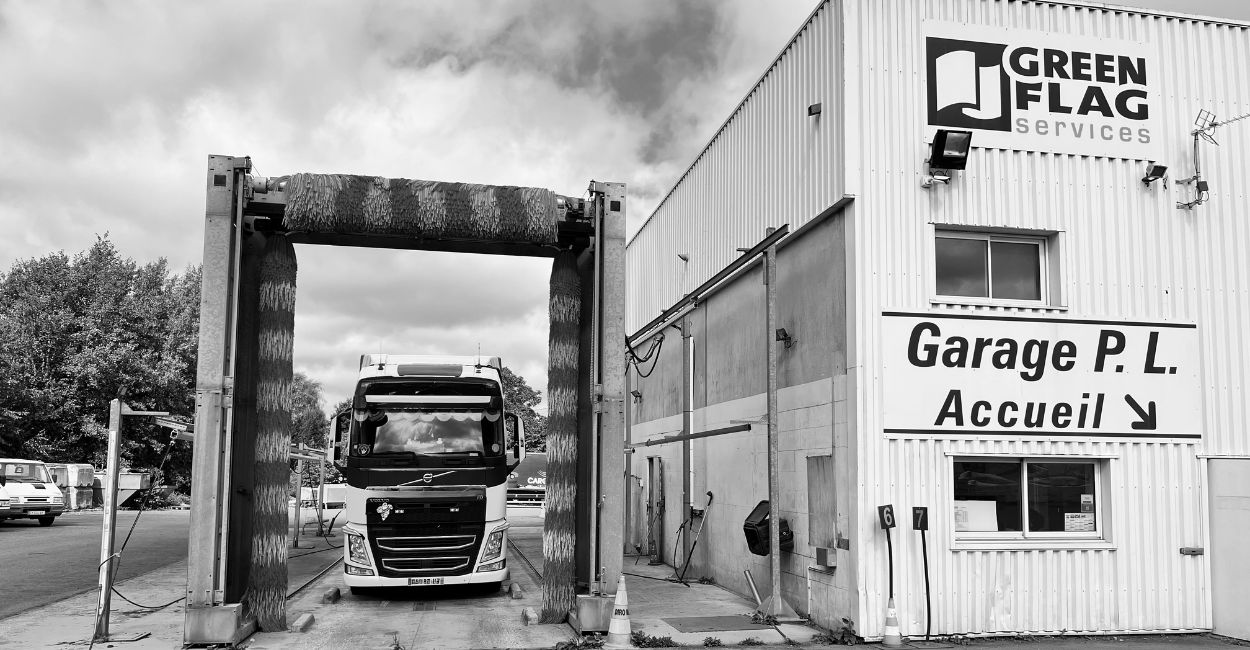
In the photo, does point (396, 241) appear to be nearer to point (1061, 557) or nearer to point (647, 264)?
point (1061, 557)

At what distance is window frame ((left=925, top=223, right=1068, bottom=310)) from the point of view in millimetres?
10734

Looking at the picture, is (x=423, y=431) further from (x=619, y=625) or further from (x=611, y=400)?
(x=619, y=625)

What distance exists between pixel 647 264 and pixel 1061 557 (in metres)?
12.9

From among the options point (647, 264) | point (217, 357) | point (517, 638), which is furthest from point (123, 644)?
point (647, 264)

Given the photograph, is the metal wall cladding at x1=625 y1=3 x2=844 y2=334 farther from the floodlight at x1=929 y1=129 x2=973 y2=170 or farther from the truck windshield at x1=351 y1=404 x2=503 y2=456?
the truck windshield at x1=351 y1=404 x2=503 y2=456

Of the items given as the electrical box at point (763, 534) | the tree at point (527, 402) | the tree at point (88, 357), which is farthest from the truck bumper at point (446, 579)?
the tree at point (527, 402)

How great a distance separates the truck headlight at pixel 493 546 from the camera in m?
13.0

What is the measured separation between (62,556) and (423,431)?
37.1 feet

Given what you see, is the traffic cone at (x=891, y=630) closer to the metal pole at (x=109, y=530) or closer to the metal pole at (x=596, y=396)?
the metal pole at (x=596, y=396)

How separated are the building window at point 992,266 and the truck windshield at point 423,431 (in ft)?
21.6

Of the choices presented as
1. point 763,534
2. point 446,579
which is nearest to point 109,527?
point 446,579

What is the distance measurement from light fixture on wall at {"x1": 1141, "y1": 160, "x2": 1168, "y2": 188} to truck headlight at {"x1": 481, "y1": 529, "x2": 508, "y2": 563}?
9686mm

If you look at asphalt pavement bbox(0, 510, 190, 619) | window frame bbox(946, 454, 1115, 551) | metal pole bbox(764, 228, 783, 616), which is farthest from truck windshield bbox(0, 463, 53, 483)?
window frame bbox(946, 454, 1115, 551)

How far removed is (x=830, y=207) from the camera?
11016mm
